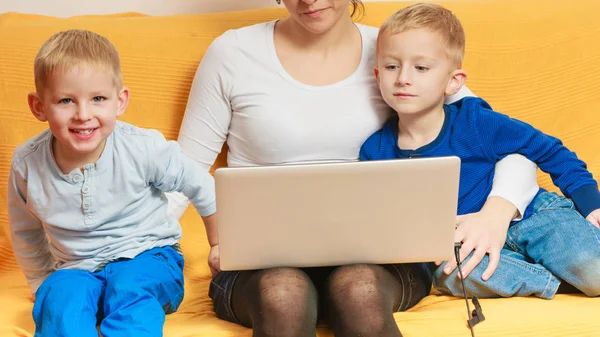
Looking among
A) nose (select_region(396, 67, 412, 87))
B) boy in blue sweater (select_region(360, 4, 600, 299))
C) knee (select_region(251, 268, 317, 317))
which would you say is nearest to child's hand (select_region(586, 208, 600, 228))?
boy in blue sweater (select_region(360, 4, 600, 299))

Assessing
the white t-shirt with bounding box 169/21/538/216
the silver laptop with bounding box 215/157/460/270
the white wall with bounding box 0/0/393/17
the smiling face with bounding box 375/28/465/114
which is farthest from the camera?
the white wall with bounding box 0/0/393/17

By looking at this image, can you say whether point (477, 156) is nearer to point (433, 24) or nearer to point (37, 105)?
point (433, 24)

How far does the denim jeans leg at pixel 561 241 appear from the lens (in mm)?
1489

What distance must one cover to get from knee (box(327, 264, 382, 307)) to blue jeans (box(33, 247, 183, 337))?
0.32 m

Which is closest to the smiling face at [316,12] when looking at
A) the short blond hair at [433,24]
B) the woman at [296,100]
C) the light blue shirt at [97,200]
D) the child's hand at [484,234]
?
the woman at [296,100]

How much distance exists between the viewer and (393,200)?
125 cm

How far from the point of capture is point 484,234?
151 centimetres

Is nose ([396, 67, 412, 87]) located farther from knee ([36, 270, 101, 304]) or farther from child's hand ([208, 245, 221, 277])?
knee ([36, 270, 101, 304])

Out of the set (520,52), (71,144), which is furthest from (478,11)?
(71,144)

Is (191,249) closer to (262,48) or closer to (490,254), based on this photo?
(262,48)

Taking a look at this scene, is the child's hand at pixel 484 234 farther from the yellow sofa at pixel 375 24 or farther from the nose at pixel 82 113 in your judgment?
the nose at pixel 82 113

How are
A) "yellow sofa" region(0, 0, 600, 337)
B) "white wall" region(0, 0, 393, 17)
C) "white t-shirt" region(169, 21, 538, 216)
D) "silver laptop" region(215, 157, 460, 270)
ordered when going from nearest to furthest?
"silver laptop" region(215, 157, 460, 270) → "white t-shirt" region(169, 21, 538, 216) → "yellow sofa" region(0, 0, 600, 337) → "white wall" region(0, 0, 393, 17)

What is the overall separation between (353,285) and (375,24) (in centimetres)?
88

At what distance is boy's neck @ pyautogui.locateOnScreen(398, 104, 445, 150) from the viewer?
1.64 meters
